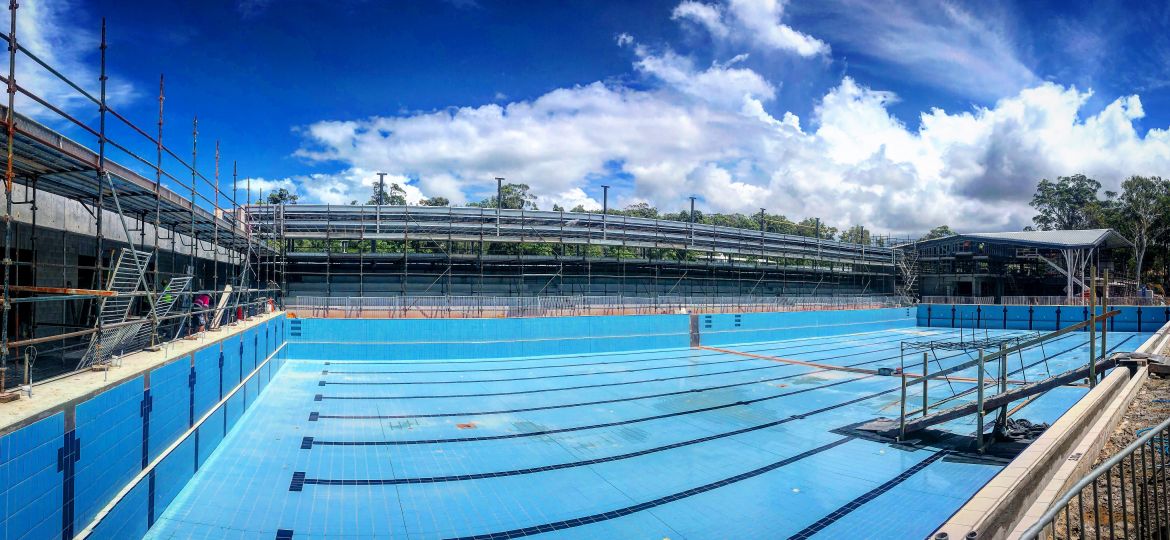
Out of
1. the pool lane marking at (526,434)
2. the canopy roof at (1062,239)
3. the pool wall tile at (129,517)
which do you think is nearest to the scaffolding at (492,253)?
the pool lane marking at (526,434)

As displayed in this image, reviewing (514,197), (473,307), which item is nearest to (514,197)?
(514,197)

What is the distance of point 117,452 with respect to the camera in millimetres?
4031

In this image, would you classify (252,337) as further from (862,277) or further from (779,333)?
(862,277)

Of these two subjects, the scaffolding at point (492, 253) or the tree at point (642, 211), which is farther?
the tree at point (642, 211)

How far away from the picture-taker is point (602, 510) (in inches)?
219

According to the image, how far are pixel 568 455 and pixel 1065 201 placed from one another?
207 ft

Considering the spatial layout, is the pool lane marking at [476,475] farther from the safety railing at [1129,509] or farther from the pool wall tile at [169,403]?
the safety railing at [1129,509]

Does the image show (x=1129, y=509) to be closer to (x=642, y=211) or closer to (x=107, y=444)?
(x=107, y=444)

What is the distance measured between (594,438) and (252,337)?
6236mm

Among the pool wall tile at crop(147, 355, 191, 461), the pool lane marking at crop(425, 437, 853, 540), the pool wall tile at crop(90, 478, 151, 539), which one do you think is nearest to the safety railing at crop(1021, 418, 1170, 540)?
the pool lane marking at crop(425, 437, 853, 540)

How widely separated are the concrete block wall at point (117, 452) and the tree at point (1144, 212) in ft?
166

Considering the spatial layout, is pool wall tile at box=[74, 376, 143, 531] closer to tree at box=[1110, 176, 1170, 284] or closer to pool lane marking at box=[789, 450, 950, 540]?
pool lane marking at box=[789, 450, 950, 540]

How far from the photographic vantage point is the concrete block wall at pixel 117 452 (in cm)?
291

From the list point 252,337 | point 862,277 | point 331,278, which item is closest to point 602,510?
point 252,337
